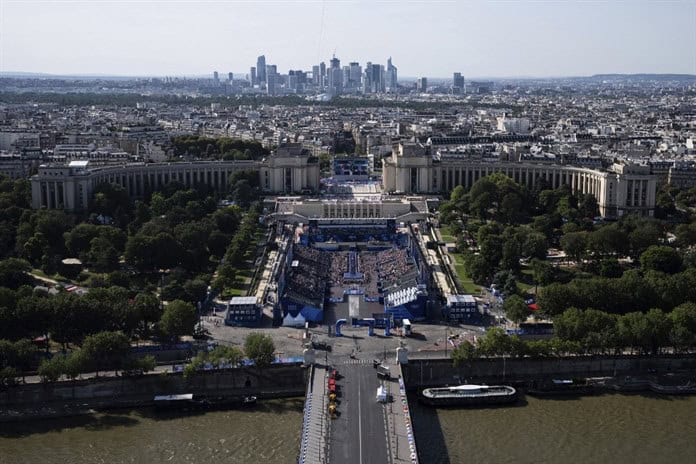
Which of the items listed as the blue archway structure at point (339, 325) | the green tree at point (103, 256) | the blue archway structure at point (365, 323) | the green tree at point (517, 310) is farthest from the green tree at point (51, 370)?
the green tree at point (517, 310)

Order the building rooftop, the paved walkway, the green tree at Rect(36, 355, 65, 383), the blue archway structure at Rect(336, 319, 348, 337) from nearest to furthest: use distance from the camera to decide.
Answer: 1. the paved walkway
2. the green tree at Rect(36, 355, 65, 383)
3. the blue archway structure at Rect(336, 319, 348, 337)
4. the building rooftop

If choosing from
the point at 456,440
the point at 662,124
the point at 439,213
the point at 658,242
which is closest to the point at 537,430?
the point at 456,440

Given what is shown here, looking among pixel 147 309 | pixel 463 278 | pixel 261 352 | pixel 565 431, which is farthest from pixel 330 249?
pixel 565 431

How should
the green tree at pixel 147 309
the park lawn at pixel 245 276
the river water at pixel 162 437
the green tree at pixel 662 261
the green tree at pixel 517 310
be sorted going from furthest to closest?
the green tree at pixel 662 261 < the park lawn at pixel 245 276 < the green tree at pixel 517 310 < the green tree at pixel 147 309 < the river water at pixel 162 437

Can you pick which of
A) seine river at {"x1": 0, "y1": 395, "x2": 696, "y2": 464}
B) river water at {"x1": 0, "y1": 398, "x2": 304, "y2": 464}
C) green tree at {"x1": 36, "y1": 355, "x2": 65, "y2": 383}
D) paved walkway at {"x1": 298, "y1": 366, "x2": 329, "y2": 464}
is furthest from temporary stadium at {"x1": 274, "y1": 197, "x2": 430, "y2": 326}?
green tree at {"x1": 36, "y1": 355, "x2": 65, "y2": 383}

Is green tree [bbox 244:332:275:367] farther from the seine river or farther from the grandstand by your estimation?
the grandstand

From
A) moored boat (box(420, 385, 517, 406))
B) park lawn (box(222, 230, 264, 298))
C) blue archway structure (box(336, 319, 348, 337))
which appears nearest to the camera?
moored boat (box(420, 385, 517, 406))

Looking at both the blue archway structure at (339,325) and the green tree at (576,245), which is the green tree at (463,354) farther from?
the green tree at (576,245)
